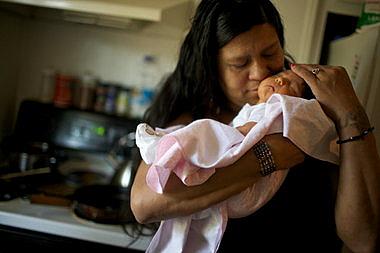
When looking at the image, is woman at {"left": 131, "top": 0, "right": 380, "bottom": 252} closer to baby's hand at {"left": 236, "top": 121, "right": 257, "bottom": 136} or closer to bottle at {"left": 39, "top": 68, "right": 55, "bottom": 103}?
baby's hand at {"left": 236, "top": 121, "right": 257, "bottom": 136}

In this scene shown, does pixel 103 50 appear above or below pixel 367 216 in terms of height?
above

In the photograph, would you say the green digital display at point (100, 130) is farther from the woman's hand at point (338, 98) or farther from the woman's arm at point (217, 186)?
the woman's hand at point (338, 98)

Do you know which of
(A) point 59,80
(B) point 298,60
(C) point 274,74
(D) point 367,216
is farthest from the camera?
(A) point 59,80

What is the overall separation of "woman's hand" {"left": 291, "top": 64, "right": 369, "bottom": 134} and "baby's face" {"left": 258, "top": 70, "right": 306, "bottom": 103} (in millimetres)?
19

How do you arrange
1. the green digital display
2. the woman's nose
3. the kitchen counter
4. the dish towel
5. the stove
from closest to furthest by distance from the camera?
1. the dish towel
2. the woman's nose
3. the kitchen counter
4. the stove
5. the green digital display

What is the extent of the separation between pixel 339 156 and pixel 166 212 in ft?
1.15

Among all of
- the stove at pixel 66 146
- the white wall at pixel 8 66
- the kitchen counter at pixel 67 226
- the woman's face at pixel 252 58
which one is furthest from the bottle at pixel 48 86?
the woman's face at pixel 252 58

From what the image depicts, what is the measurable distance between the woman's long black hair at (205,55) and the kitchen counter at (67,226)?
35cm

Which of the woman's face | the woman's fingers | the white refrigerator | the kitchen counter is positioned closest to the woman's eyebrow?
the woman's face

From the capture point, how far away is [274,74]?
79 centimetres

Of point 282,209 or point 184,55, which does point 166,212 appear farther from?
point 184,55

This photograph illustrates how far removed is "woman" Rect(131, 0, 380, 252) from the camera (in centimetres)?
68

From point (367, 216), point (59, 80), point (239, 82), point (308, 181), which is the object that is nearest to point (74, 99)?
point (59, 80)

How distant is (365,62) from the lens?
32.9 inches
